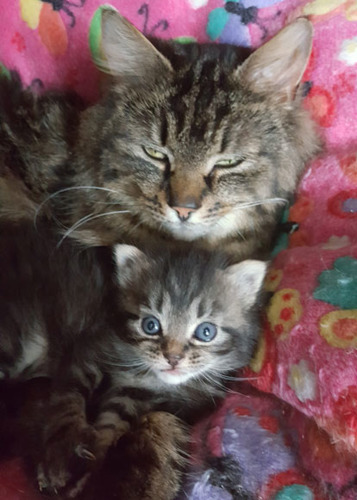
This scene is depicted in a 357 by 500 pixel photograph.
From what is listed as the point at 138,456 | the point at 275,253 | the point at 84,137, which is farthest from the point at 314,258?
the point at 84,137

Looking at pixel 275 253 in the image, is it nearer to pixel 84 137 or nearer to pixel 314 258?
pixel 314 258

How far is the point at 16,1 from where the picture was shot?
68.5 inches

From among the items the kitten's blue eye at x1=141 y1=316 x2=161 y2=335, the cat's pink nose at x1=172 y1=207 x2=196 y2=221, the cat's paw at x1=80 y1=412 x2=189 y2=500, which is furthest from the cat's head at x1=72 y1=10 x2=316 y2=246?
the cat's paw at x1=80 y1=412 x2=189 y2=500

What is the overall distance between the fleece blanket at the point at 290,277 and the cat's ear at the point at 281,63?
0.67 ft

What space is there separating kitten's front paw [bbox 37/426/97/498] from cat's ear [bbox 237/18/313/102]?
928 millimetres

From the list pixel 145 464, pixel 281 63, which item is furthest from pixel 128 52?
pixel 145 464

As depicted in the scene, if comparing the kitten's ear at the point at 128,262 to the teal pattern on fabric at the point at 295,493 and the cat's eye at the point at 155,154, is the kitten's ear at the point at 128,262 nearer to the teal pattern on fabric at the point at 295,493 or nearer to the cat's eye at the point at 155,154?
the cat's eye at the point at 155,154

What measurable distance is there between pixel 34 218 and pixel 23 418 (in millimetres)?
584

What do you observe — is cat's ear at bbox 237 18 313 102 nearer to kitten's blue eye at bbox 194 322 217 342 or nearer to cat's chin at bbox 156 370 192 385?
kitten's blue eye at bbox 194 322 217 342

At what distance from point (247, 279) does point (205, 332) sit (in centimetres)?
17

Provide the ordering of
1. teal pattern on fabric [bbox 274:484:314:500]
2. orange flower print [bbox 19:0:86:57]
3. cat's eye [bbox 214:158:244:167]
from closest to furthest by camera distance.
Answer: teal pattern on fabric [bbox 274:484:314:500], cat's eye [bbox 214:158:244:167], orange flower print [bbox 19:0:86:57]

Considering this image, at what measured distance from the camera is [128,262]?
4.73 feet

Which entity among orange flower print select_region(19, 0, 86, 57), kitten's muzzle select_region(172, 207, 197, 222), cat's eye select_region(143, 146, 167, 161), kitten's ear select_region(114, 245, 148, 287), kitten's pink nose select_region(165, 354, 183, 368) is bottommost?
kitten's pink nose select_region(165, 354, 183, 368)

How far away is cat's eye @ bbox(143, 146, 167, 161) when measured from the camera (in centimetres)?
139
